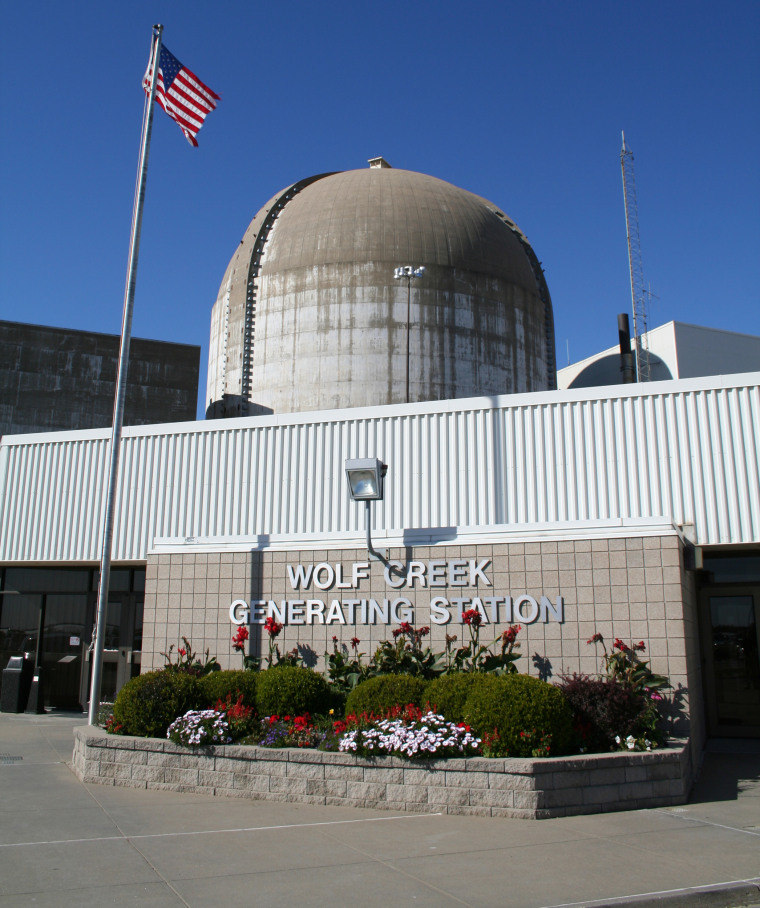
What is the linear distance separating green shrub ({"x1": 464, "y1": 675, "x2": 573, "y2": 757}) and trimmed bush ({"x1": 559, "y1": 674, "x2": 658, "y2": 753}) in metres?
0.34

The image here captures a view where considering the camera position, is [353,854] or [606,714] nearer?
[353,854]

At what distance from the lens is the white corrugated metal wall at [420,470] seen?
16047mm

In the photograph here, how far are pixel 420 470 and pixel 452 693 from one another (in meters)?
8.30

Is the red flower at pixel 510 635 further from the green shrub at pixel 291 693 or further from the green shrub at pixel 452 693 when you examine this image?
the green shrub at pixel 291 693

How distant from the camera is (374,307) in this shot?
24203 mm

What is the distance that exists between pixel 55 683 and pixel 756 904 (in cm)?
1878

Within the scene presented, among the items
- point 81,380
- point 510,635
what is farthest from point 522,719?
point 81,380

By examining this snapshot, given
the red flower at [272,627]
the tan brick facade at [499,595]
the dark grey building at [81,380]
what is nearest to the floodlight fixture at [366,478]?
the tan brick facade at [499,595]

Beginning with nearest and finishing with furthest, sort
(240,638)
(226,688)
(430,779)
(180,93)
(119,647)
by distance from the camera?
1. (430,779)
2. (226,688)
3. (240,638)
4. (180,93)
5. (119,647)

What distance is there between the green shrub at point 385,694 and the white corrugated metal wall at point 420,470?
620cm

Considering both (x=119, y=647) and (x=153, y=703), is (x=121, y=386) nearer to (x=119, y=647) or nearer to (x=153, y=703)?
(x=153, y=703)

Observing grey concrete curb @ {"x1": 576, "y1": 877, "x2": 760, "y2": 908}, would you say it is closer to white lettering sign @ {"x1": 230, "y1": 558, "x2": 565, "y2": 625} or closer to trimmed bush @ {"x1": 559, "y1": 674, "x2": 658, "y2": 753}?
trimmed bush @ {"x1": 559, "y1": 674, "x2": 658, "y2": 753}

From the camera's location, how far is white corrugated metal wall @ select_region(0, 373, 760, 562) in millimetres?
16047

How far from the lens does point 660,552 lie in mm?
11070
